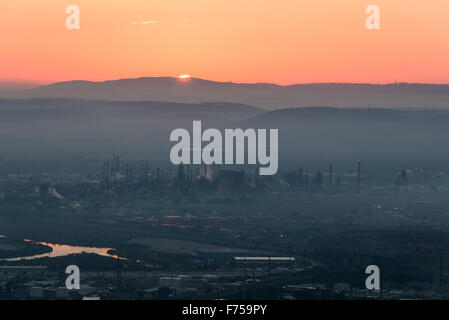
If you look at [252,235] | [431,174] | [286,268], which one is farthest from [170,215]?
[431,174]

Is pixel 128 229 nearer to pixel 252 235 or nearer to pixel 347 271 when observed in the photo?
pixel 252 235

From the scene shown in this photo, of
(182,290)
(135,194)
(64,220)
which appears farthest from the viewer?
(135,194)

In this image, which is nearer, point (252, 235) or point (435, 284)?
point (435, 284)

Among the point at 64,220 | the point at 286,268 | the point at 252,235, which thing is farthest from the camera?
the point at 64,220

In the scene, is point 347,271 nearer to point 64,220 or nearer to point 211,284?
point 211,284

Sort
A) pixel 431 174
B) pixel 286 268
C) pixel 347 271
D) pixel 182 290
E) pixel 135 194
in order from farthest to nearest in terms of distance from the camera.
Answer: pixel 431 174 < pixel 135 194 < pixel 286 268 < pixel 347 271 < pixel 182 290

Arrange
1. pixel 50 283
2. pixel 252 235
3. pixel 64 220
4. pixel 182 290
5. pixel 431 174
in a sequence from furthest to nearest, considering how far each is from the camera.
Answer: pixel 431 174
pixel 64 220
pixel 252 235
pixel 50 283
pixel 182 290

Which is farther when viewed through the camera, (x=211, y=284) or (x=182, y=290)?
(x=211, y=284)

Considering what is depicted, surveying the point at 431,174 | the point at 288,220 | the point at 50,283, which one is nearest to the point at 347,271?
the point at 50,283

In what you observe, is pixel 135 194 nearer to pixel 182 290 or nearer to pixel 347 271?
pixel 347 271
